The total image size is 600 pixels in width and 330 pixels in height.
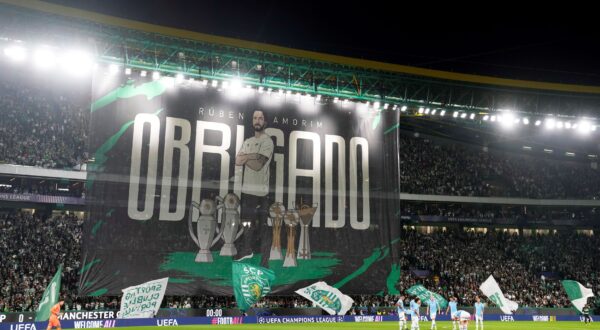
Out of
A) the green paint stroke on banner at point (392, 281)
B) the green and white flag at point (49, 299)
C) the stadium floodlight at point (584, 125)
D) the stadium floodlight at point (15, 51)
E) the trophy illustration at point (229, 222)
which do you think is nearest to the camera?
the green and white flag at point (49, 299)

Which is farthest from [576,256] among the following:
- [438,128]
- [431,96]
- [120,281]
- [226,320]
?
[120,281]

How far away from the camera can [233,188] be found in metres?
27.2

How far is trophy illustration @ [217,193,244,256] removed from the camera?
2664 cm

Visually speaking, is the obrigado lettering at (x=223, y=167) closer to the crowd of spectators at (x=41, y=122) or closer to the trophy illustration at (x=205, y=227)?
the trophy illustration at (x=205, y=227)

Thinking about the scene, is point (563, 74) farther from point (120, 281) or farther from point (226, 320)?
point (120, 281)

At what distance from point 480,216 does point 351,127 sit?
25.3m

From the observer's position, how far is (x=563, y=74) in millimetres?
29938

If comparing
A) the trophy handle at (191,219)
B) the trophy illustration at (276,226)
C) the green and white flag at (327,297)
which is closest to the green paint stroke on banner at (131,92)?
the trophy handle at (191,219)

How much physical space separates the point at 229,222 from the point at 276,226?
2351 mm

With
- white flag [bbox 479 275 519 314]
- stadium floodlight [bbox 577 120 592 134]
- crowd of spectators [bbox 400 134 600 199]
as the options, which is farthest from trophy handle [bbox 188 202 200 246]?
crowd of spectators [bbox 400 134 600 199]

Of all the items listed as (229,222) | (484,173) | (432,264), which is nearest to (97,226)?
(229,222)

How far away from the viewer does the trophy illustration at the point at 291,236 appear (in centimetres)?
2766

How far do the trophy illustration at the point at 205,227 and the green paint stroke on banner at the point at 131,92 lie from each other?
213 inches

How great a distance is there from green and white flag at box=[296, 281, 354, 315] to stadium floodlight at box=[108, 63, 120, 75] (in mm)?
12981
